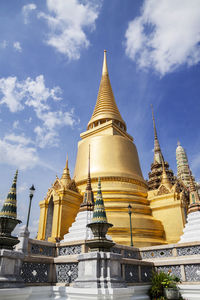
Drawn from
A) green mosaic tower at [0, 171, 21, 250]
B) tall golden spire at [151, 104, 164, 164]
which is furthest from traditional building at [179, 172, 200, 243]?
tall golden spire at [151, 104, 164, 164]

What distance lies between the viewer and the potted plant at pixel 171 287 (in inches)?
301

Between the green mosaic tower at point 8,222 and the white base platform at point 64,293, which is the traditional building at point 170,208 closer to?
the white base platform at point 64,293

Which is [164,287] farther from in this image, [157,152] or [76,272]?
[157,152]

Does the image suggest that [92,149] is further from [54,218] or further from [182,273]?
[182,273]

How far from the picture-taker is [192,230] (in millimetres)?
12273

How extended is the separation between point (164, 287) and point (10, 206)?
568cm

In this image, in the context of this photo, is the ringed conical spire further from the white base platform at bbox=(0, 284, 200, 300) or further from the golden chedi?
the golden chedi

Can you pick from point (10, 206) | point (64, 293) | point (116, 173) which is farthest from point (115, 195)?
point (10, 206)

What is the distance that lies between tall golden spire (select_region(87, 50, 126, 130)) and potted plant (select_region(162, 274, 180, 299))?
19769 mm

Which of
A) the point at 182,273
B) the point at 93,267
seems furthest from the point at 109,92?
the point at 93,267

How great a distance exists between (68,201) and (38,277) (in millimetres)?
11448

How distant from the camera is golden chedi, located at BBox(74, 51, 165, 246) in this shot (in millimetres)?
16797

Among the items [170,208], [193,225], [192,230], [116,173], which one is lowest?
[192,230]

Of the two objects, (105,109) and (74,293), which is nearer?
(74,293)
